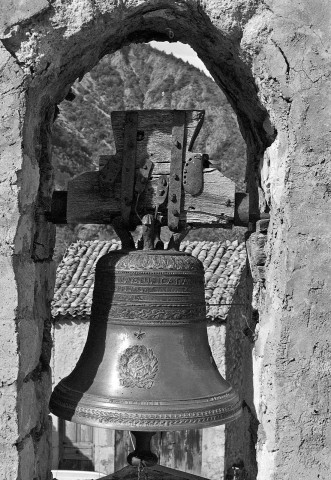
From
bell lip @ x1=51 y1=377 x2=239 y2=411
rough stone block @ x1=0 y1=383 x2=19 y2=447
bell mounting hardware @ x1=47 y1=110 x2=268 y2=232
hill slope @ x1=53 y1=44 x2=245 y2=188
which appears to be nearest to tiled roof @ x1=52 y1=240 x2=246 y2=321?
bell mounting hardware @ x1=47 y1=110 x2=268 y2=232

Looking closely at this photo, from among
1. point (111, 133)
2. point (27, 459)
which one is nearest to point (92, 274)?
point (27, 459)

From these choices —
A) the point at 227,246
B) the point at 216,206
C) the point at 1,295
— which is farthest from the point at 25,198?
the point at 227,246

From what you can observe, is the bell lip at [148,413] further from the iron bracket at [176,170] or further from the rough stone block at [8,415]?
the iron bracket at [176,170]

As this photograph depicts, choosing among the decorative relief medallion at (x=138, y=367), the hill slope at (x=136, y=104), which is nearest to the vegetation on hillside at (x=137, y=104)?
the hill slope at (x=136, y=104)

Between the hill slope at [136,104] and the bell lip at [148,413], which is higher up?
the hill slope at [136,104]

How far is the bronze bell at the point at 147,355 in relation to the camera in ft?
8.71

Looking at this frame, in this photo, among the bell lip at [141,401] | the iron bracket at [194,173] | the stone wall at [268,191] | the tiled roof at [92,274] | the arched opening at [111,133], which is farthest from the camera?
the arched opening at [111,133]

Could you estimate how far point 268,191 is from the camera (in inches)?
111

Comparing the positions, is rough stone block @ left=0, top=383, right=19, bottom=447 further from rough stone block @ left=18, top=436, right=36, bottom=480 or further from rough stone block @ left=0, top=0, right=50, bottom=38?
rough stone block @ left=0, top=0, right=50, bottom=38

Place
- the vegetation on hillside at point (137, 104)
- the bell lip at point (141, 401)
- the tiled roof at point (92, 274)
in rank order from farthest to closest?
1. the vegetation on hillside at point (137, 104)
2. the tiled roof at point (92, 274)
3. the bell lip at point (141, 401)

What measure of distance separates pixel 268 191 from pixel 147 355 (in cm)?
81

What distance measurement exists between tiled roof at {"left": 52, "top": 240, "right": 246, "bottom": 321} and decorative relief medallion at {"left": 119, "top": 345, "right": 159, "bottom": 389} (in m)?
7.20

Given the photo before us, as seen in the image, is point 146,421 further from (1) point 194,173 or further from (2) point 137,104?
(2) point 137,104

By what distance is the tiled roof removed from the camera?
34.2ft
